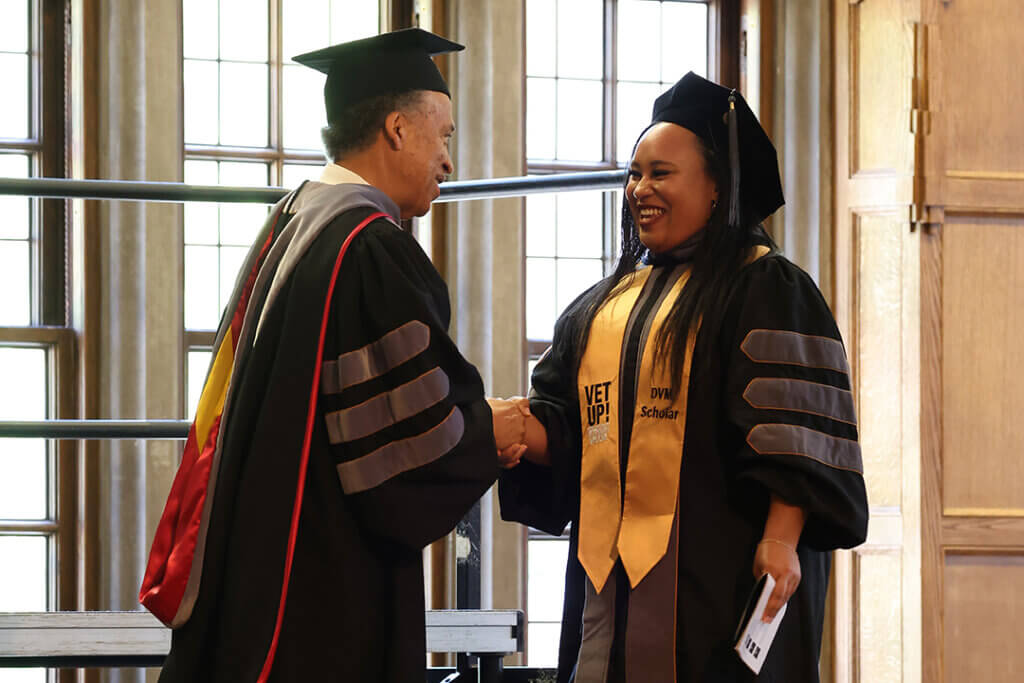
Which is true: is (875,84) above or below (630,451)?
above

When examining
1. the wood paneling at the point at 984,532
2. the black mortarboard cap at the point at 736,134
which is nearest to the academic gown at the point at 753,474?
the black mortarboard cap at the point at 736,134

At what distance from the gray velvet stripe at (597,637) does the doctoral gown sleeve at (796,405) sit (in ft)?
1.02

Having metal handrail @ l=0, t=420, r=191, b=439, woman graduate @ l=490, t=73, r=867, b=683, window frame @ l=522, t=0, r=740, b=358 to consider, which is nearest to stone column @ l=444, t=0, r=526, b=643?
window frame @ l=522, t=0, r=740, b=358

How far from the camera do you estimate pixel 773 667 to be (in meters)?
1.91

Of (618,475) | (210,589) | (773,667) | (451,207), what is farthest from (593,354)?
(451,207)

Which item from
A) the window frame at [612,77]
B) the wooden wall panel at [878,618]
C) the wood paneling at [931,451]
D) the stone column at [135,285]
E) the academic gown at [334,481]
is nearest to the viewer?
the academic gown at [334,481]

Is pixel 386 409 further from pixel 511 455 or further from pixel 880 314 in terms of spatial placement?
pixel 880 314

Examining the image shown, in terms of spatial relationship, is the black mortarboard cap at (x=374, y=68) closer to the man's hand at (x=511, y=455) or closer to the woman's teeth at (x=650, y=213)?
the woman's teeth at (x=650, y=213)

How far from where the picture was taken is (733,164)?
2.07 meters

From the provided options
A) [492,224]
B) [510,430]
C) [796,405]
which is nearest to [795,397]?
[796,405]

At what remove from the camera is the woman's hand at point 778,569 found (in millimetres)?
1848

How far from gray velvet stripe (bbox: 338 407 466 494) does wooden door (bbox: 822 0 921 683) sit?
2.86 metres

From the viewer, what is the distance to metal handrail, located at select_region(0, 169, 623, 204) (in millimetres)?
2773

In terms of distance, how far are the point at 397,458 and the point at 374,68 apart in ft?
2.20
